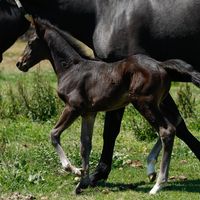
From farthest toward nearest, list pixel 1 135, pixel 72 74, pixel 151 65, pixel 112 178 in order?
pixel 1 135, pixel 112 178, pixel 72 74, pixel 151 65

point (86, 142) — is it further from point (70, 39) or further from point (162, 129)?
point (70, 39)

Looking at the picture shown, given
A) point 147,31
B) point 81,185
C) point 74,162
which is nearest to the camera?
point 81,185

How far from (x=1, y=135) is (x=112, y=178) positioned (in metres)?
2.55

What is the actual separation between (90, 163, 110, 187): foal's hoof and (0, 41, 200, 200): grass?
75 millimetres

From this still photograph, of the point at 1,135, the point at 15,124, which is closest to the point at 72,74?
the point at 1,135

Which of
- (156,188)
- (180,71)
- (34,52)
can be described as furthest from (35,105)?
(180,71)

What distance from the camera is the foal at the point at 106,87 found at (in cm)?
655

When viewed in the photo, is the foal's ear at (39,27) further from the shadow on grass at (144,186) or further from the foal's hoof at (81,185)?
the shadow on grass at (144,186)

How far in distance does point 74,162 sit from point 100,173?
2.19ft

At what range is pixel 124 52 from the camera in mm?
7219

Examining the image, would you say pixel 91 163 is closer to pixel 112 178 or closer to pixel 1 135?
pixel 112 178

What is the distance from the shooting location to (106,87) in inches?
266

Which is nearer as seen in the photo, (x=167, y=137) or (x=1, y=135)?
(x=167, y=137)

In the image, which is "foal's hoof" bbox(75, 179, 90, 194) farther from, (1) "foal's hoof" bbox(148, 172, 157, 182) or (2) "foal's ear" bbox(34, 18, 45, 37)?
(2) "foal's ear" bbox(34, 18, 45, 37)
